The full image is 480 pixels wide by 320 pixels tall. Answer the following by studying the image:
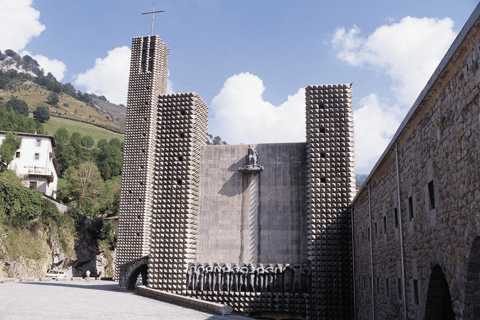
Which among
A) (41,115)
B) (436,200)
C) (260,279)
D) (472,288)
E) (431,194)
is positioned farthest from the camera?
(41,115)

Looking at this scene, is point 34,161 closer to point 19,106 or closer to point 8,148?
point 8,148

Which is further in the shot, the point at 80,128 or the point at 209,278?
the point at 80,128

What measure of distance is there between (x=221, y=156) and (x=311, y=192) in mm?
5930

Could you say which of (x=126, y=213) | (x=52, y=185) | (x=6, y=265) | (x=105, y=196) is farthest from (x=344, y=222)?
(x=52, y=185)

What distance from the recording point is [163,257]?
77.6 ft

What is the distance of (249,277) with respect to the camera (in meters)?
22.4

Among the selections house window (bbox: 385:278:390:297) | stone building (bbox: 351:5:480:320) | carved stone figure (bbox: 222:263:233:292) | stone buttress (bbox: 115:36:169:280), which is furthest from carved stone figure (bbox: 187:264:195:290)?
stone buttress (bbox: 115:36:169:280)

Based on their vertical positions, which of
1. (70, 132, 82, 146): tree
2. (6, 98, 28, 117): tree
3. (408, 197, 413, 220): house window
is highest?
(6, 98, 28, 117): tree

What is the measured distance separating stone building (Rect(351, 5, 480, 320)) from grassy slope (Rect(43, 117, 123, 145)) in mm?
101169

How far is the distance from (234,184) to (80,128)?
9715 cm

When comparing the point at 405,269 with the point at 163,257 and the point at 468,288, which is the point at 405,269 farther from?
the point at 163,257

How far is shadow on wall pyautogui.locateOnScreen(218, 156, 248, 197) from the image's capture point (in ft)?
79.3

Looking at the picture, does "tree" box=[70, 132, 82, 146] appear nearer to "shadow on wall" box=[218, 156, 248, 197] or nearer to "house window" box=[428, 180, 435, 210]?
"shadow on wall" box=[218, 156, 248, 197]

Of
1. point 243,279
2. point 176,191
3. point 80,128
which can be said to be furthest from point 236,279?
point 80,128
